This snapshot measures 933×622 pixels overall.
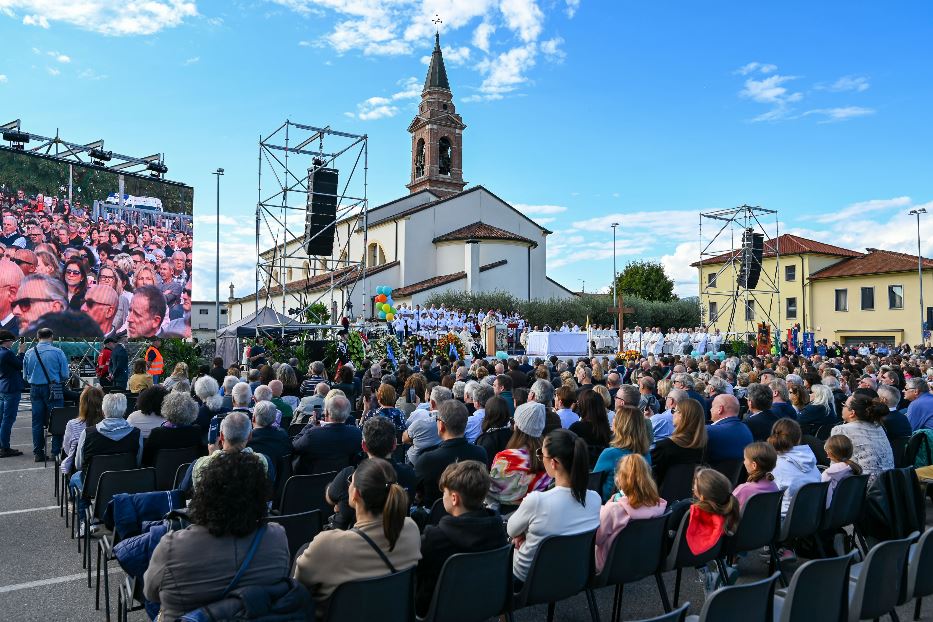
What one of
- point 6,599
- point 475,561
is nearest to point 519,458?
point 475,561

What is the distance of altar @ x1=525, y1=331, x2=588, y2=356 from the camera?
26.4 meters

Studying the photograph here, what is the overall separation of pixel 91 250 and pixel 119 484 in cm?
1679

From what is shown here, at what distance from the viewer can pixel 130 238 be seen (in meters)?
20.5

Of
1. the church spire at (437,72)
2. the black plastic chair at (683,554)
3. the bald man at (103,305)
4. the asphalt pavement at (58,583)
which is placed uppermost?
the church spire at (437,72)

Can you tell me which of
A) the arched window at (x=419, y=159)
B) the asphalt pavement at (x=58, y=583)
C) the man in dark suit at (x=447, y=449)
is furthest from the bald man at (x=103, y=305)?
the arched window at (x=419, y=159)

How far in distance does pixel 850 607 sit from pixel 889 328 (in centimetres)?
4157

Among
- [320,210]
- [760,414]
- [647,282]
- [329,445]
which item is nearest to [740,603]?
[329,445]

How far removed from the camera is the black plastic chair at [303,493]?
4.89m

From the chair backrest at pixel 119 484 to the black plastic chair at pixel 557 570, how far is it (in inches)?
113

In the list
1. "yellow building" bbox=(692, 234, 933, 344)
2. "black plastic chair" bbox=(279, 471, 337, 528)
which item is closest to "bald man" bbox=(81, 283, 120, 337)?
"black plastic chair" bbox=(279, 471, 337, 528)

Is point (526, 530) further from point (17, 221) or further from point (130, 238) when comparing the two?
point (130, 238)

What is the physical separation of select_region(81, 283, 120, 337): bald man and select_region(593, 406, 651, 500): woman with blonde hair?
1843cm

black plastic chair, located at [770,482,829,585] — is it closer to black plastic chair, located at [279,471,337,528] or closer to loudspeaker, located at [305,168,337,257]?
black plastic chair, located at [279,471,337,528]

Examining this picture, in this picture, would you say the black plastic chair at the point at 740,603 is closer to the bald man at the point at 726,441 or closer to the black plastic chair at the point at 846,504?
the black plastic chair at the point at 846,504
